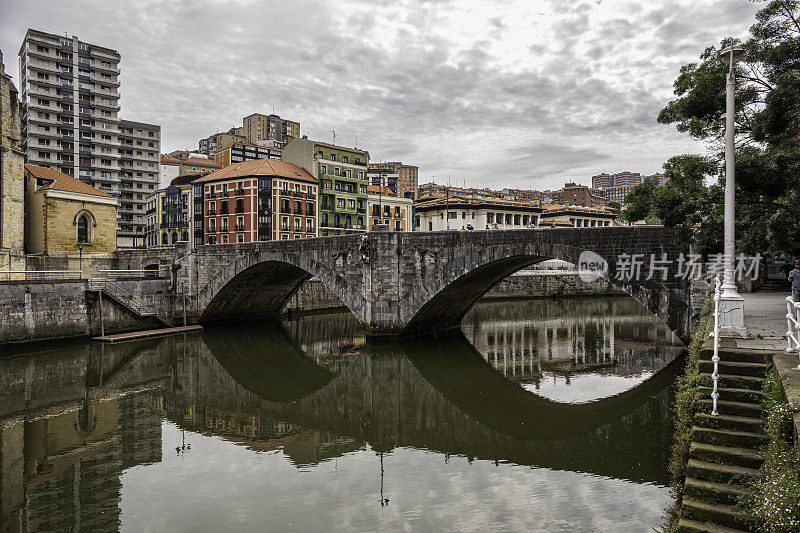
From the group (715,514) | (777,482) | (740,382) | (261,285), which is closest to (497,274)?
(261,285)

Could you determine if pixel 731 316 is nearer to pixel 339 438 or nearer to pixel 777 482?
pixel 777 482

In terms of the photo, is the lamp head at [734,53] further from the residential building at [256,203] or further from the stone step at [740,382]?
the residential building at [256,203]

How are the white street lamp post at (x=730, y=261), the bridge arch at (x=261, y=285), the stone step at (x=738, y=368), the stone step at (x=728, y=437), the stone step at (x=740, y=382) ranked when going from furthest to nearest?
the bridge arch at (x=261, y=285)
the white street lamp post at (x=730, y=261)
the stone step at (x=738, y=368)
the stone step at (x=740, y=382)
the stone step at (x=728, y=437)

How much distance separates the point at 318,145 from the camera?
55.6 m

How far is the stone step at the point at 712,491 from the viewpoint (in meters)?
6.33

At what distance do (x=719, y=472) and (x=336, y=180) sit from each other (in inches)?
2075

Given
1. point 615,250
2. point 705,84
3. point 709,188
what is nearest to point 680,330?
point 615,250

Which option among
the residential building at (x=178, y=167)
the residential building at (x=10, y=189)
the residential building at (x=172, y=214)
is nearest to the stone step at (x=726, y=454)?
the residential building at (x=10, y=189)

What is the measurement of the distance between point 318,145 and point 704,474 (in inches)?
2084

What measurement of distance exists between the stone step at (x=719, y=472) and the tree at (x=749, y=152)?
8553mm

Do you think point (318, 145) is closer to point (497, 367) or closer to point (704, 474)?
point (497, 367)

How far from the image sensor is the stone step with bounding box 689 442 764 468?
6.55 meters

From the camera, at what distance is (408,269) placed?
82.9 feet

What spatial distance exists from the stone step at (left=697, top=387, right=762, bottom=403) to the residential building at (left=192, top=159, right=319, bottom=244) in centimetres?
4648
